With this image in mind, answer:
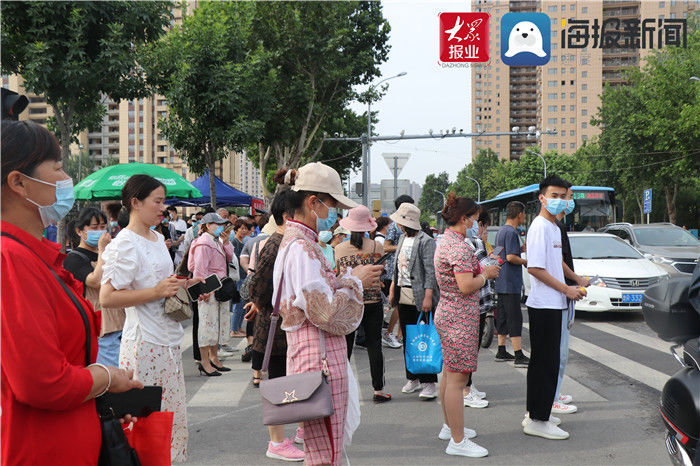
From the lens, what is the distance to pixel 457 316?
195 inches

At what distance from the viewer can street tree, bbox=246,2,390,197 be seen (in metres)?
23.5

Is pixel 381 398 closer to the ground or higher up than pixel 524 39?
closer to the ground

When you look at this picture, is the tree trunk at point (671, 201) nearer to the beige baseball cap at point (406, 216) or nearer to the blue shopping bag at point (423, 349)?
the beige baseball cap at point (406, 216)

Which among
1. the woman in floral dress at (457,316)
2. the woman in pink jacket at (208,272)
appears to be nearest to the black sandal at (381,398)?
the woman in floral dress at (457,316)

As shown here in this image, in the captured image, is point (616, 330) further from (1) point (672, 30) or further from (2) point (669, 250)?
(1) point (672, 30)

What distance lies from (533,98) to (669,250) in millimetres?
168759

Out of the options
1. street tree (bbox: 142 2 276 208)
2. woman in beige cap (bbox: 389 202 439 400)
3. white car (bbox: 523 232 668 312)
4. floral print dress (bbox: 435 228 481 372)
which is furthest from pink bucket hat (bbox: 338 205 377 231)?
street tree (bbox: 142 2 276 208)

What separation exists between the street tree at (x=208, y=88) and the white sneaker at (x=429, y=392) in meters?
11.0

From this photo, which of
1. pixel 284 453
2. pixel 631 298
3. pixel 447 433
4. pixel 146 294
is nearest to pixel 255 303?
pixel 284 453

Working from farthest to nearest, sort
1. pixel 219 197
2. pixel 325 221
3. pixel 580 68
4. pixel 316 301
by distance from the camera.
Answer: pixel 580 68, pixel 219 197, pixel 325 221, pixel 316 301

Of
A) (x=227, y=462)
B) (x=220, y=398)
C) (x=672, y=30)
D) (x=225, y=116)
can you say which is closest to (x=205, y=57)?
(x=225, y=116)

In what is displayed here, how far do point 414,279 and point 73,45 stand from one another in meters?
8.28

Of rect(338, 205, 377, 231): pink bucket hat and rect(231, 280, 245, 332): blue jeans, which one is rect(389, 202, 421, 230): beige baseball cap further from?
rect(231, 280, 245, 332): blue jeans

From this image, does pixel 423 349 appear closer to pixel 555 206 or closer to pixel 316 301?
pixel 555 206
